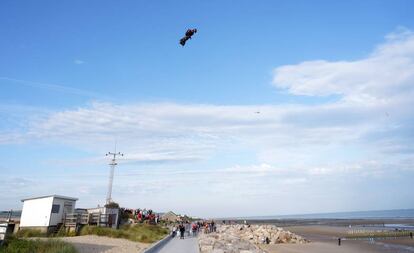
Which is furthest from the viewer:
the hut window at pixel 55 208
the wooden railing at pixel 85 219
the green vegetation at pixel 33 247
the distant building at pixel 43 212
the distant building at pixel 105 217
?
the distant building at pixel 105 217

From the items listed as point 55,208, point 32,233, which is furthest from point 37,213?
point 32,233

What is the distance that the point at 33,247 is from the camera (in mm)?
18438

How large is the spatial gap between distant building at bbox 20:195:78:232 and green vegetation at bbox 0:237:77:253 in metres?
10.9

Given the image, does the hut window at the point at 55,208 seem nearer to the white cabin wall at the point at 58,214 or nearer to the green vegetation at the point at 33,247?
the white cabin wall at the point at 58,214

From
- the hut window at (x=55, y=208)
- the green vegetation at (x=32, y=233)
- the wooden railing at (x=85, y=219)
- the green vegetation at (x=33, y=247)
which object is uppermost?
the hut window at (x=55, y=208)

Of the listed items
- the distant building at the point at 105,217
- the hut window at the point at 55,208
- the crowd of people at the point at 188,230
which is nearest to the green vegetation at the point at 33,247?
the hut window at the point at 55,208

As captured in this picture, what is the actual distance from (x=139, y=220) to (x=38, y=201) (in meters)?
13.7

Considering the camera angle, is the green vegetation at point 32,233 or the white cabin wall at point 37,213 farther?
the white cabin wall at point 37,213

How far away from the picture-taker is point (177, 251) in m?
20.8

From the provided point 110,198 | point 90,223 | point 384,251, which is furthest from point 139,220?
Result: point 384,251

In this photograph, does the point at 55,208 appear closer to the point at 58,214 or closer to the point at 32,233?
the point at 58,214

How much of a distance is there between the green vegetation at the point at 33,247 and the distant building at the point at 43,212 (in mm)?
10867

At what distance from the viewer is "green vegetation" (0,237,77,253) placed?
1741 cm

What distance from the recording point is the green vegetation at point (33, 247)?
17.4m
